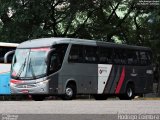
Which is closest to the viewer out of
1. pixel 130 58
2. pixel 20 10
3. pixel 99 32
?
pixel 130 58

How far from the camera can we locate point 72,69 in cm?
2800

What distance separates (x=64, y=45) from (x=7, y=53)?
5.20 m

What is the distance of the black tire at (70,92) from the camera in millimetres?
27641

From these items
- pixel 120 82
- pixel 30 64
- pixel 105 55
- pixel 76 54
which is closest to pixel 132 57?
pixel 120 82

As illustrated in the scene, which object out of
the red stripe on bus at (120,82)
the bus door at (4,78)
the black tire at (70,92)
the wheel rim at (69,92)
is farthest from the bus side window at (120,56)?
the bus door at (4,78)

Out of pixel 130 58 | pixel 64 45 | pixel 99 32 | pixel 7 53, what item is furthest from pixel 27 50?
pixel 99 32

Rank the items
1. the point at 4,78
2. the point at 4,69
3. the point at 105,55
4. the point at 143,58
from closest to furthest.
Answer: the point at 105,55
the point at 4,69
the point at 4,78
the point at 143,58

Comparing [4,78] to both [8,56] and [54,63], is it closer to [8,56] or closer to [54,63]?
[8,56]

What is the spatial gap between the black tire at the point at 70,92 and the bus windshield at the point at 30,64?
163 cm

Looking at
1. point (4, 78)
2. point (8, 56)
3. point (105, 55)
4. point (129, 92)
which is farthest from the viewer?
point (129, 92)

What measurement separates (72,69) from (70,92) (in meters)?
1.16

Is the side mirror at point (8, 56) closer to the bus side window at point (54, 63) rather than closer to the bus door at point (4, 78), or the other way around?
the bus door at point (4, 78)

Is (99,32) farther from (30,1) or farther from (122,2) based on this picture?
(30,1)

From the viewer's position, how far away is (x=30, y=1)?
40.4 m
